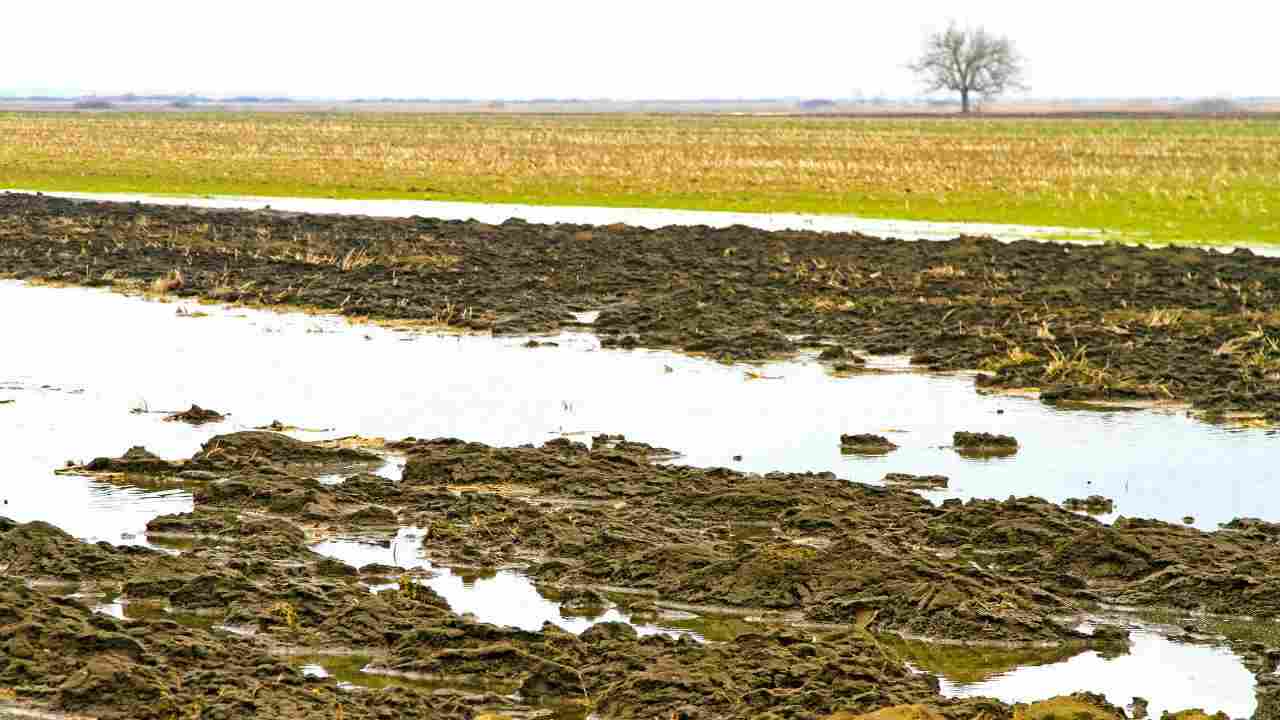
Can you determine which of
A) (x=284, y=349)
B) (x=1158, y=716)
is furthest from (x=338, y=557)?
(x=284, y=349)

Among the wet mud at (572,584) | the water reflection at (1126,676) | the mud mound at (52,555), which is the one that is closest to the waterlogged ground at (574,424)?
the water reflection at (1126,676)

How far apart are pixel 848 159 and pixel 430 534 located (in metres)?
48.6

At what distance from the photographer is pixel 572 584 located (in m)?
9.80

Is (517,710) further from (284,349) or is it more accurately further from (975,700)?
(284,349)

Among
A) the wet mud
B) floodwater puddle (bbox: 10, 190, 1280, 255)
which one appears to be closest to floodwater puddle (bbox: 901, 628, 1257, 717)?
the wet mud

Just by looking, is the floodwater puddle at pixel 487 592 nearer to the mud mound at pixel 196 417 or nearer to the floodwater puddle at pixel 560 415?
the floodwater puddle at pixel 560 415

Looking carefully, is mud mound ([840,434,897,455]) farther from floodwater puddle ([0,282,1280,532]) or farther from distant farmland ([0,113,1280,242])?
distant farmland ([0,113,1280,242])

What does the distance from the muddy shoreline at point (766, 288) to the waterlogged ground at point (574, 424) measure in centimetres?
92

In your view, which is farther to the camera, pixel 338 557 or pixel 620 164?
pixel 620 164

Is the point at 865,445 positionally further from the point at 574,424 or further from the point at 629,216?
the point at 629,216

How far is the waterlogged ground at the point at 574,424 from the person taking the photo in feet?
29.9

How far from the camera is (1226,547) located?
34.3ft

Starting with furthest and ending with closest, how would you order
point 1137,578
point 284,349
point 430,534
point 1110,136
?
point 1110,136
point 284,349
point 430,534
point 1137,578

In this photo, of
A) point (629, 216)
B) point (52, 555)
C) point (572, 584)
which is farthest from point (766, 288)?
point (52, 555)
